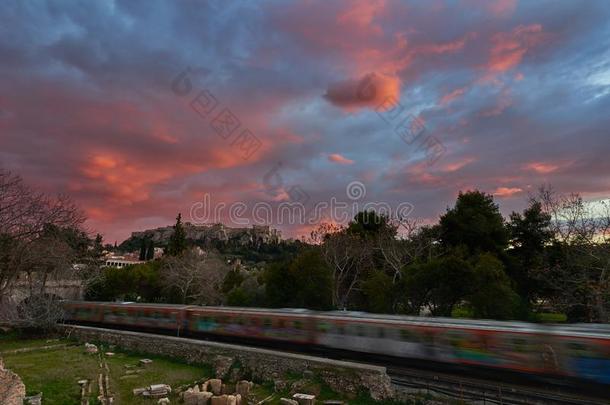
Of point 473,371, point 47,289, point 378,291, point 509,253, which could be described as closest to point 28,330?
point 47,289

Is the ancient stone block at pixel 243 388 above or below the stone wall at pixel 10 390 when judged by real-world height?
below

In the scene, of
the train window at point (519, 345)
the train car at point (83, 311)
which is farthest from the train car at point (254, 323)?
the train car at point (83, 311)

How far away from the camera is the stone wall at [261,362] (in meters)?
14.3

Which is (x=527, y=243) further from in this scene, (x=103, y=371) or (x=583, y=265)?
(x=103, y=371)

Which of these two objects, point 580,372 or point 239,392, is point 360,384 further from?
point 580,372

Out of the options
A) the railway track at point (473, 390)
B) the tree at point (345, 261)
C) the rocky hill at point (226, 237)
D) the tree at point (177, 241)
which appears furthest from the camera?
the rocky hill at point (226, 237)

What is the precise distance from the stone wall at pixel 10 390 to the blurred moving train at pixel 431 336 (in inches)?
411

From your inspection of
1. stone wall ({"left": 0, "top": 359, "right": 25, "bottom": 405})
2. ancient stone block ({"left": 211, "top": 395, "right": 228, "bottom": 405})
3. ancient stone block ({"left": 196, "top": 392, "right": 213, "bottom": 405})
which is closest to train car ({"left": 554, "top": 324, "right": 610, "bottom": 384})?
ancient stone block ({"left": 211, "top": 395, "right": 228, "bottom": 405})

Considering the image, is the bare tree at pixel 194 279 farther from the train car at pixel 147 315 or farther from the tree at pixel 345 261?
the tree at pixel 345 261

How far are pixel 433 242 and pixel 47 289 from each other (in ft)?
100

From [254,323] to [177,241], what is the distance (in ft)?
126

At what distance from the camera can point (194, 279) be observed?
41812mm

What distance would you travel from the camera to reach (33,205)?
71.2 ft

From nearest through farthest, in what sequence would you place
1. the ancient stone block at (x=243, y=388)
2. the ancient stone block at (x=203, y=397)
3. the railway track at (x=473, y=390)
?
the railway track at (x=473, y=390), the ancient stone block at (x=203, y=397), the ancient stone block at (x=243, y=388)
